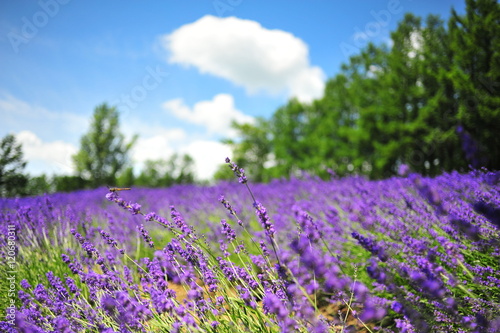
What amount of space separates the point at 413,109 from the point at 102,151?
1943cm

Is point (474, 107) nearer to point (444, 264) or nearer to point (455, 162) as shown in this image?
point (455, 162)

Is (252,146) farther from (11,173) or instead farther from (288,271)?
(288,271)

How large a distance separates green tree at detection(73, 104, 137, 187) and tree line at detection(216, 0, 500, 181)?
10.5 metres

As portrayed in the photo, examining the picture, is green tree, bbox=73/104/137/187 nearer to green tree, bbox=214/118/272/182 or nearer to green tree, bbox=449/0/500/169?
green tree, bbox=214/118/272/182

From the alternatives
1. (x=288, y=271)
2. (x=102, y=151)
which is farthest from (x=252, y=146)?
(x=288, y=271)

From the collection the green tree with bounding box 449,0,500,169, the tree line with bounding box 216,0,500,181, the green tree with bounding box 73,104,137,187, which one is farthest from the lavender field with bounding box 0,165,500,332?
the green tree with bounding box 73,104,137,187

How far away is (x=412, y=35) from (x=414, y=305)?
1550 centimetres

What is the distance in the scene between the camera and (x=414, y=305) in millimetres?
1835

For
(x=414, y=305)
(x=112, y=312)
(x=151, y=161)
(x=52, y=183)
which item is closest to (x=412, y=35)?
(x=414, y=305)

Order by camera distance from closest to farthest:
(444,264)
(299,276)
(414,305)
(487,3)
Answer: (414,305), (299,276), (444,264), (487,3)

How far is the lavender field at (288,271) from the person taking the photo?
4.75ft

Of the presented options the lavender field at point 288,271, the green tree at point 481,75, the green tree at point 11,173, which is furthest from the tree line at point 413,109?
the green tree at point 11,173

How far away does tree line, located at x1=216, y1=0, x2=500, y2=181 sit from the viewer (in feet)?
28.0

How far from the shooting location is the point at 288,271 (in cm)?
143
